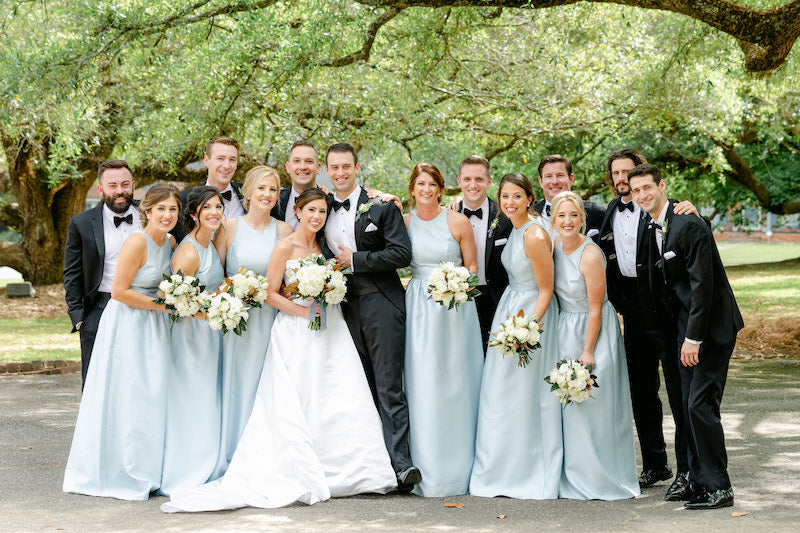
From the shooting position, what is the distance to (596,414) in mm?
5977

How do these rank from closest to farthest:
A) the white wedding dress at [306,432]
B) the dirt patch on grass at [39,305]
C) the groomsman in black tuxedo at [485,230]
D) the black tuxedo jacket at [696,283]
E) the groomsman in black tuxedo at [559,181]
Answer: the black tuxedo jacket at [696,283] → the white wedding dress at [306,432] → the groomsman in black tuxedo at [485,230] → the groomsman in black tuxedo at [559,181] → the dirt patch on grass at [39,305]

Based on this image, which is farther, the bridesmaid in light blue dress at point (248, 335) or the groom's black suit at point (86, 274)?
the groom's black suit at point (86, 274)

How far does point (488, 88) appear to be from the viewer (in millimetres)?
15188

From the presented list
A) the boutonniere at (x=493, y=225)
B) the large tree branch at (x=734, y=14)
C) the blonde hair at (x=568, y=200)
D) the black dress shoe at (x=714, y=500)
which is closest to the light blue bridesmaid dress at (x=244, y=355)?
the boutonniere at (x=493, y=225)

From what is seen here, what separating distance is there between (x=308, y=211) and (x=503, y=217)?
56.4 inches

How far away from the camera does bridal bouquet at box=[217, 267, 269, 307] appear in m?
6.00

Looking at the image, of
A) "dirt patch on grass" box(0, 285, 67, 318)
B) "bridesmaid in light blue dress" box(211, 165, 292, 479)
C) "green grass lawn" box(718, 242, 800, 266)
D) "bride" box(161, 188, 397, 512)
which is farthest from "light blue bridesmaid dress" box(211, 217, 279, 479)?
"green grass lawn" box(718, 242, 800, 266)

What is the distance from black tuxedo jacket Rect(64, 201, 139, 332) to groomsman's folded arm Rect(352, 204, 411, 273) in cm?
211

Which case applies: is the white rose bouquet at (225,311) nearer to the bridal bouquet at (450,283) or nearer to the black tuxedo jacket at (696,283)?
the bridal bouquet at (450,283)

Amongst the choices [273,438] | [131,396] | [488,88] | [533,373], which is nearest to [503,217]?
[533,373]

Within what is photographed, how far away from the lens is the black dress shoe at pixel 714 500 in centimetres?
553

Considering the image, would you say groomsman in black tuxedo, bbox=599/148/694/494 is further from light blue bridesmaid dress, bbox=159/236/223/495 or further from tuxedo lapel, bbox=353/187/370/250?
light blue bridesmaid dress, bbox=159/236/223/495

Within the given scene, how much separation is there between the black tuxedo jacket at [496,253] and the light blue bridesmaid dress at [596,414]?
503 mm

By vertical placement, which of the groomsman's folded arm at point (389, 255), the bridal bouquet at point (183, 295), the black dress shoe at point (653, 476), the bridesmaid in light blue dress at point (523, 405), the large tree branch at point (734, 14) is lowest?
the black dress shoe at point (653, 476)
